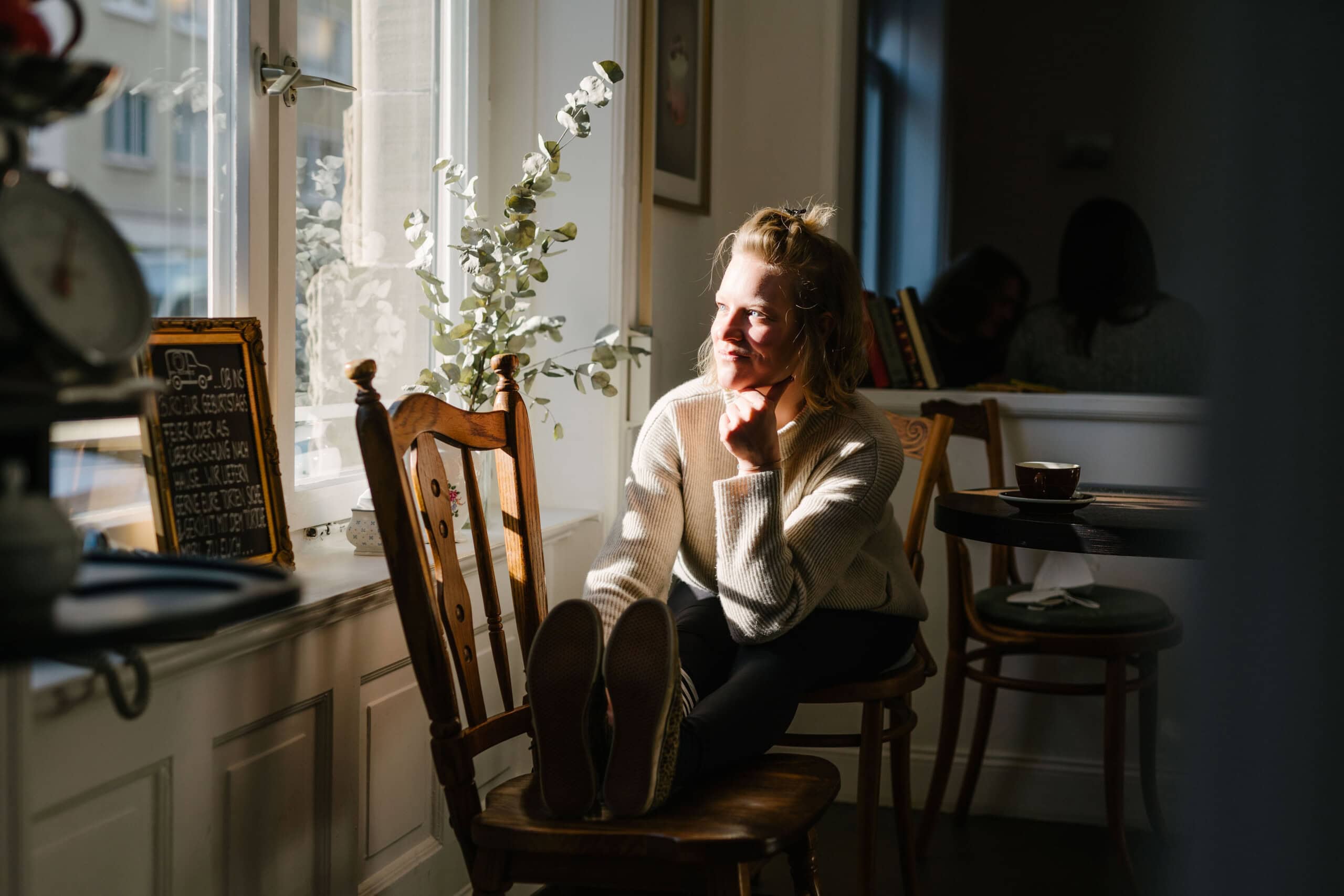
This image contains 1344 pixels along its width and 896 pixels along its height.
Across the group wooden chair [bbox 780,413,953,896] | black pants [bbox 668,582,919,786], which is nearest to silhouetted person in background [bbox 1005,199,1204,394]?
wooden chair [bbox 780,413,953,896]

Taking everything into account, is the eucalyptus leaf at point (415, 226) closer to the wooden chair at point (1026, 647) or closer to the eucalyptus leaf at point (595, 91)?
the eucalyptus leaf at point (595, 91)

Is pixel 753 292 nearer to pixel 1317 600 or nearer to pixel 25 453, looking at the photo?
pixel 25 453

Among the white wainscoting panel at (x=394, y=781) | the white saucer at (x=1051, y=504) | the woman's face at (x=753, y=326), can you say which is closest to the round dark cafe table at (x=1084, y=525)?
the white saucer at (x=1051, y=504)

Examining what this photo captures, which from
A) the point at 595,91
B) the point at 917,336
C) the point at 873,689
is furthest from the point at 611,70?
the point at 917,336

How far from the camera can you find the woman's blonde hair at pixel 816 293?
176cm

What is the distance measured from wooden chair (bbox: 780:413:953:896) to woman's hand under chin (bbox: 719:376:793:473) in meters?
0.36

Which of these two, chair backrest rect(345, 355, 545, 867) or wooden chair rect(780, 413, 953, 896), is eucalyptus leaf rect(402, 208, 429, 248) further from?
wooden chair rect(780, 413, 953, 896)

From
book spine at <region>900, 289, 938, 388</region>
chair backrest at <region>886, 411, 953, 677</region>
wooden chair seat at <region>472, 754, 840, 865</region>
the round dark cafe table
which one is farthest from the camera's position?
book spine at <region>900, 289, 938, 388</region>

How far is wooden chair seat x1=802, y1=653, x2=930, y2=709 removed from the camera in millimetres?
1664

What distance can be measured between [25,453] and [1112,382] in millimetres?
2620

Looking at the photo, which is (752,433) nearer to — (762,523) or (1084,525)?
(762,523)

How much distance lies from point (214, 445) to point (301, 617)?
0.23m

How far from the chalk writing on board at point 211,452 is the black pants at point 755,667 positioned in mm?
592

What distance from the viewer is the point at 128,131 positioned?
4.23ft
